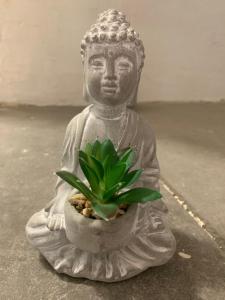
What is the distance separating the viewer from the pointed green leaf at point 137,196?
3.71 ft

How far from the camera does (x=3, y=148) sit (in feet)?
7.08

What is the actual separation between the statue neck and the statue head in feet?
0.09

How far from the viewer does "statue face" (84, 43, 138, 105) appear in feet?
3.85

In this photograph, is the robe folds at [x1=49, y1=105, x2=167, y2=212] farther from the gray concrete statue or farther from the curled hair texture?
the curled hair texture

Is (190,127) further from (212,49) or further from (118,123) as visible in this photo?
(118,123)

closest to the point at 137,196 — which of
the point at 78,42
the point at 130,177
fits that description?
the point at 130,177

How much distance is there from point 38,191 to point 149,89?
128 centimetres

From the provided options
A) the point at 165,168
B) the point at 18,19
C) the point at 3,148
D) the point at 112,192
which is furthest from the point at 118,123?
the point at 18,19

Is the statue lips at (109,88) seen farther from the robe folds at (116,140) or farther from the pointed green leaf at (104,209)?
the pointed green leaf at (104,209)

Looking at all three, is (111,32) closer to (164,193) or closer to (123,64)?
(123,64)

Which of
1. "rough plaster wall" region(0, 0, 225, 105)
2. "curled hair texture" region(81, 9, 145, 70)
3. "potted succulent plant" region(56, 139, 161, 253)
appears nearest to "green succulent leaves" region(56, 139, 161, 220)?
"potted succulent plant" region(56, 139, 161, 253)

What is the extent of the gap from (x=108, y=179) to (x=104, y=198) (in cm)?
5

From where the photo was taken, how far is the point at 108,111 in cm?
126

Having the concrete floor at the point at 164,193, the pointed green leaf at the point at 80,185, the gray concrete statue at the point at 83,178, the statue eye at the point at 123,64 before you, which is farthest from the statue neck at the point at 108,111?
the concrete floor at the point at 164,193
